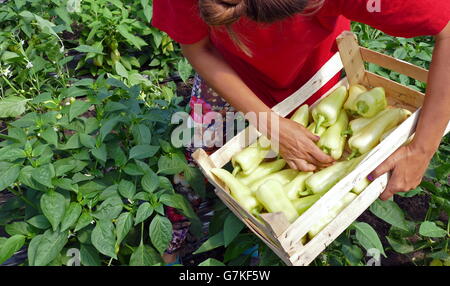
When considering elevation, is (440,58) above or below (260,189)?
above

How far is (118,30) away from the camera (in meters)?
3.23

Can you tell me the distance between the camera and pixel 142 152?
1829mm

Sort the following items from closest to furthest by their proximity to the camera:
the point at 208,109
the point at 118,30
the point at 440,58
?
the point at 440,58 < the point at 208,109 < the point at 118,30

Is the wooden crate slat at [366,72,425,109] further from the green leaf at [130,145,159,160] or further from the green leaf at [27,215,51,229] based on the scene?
the green leaf at [27,215,51,229]

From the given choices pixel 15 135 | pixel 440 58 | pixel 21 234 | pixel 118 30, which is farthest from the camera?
pixel 118 30

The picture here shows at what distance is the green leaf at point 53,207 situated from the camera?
1.63 metres

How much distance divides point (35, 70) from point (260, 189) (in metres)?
1.91

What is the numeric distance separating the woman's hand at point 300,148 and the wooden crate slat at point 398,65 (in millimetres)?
497

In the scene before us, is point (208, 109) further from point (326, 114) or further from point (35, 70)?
point (35, 70)

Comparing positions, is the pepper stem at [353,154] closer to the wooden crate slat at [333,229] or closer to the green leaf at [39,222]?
the wooden crate slat at [333,229]

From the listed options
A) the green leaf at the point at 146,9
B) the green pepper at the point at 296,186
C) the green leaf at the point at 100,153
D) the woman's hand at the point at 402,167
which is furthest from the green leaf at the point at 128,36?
the woman's hand at the point at 402,167

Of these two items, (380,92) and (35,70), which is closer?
(380,92)

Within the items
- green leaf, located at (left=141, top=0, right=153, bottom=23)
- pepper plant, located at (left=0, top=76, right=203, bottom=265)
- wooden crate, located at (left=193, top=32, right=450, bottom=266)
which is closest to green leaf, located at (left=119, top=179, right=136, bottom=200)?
pepper plant, located at (left=0, top=76, right=203, bottom=265)
